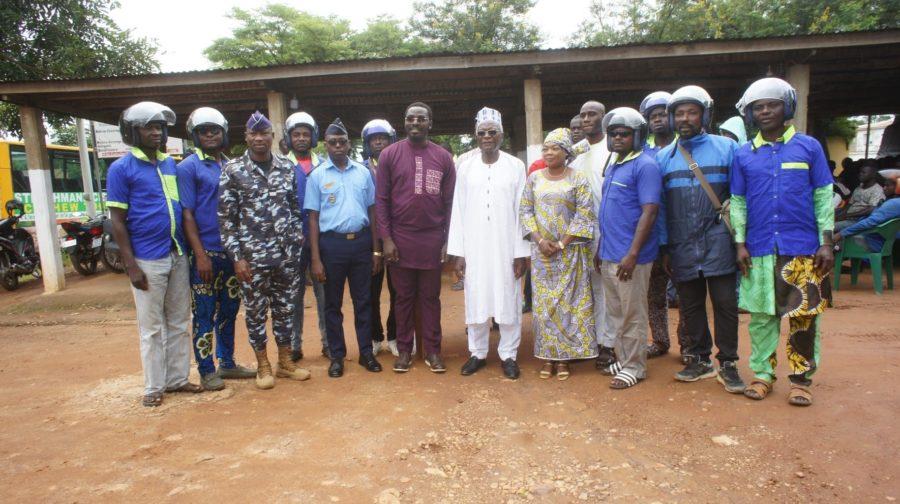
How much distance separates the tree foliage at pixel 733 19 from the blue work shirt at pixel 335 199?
927cm

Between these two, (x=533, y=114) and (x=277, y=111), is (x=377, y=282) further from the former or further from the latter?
(x=277, y=111)

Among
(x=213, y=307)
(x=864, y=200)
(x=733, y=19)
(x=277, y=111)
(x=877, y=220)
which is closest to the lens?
(x=213, y=307)

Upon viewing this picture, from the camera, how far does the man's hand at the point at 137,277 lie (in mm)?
3510

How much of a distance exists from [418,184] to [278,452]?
6.66 ft

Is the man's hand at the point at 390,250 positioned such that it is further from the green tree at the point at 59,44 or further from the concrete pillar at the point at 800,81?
the green tree at the point at 59,44

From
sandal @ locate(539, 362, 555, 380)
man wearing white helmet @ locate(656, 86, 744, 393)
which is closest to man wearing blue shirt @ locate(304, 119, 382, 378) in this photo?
sandal @ locate(539, 362, 555, 380)

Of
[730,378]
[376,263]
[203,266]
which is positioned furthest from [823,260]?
[203,266]

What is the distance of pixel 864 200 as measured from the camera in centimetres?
749

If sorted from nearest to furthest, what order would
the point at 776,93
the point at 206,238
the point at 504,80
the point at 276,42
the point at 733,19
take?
the point at 776,93 → the point at 206,238 → the point at 504,80 → the point at 733,19 → the point at 276,42

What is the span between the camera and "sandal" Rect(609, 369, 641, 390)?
12.2ft

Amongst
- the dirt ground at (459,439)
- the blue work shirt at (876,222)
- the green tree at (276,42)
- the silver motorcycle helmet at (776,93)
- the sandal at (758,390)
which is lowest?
the dirt ground at (459,439)

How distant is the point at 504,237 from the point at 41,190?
803 cm

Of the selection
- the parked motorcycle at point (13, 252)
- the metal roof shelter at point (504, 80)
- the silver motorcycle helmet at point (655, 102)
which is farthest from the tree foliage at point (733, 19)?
the parked motorcycle at point (13, 252)

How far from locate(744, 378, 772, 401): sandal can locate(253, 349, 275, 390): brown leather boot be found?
3176mm
